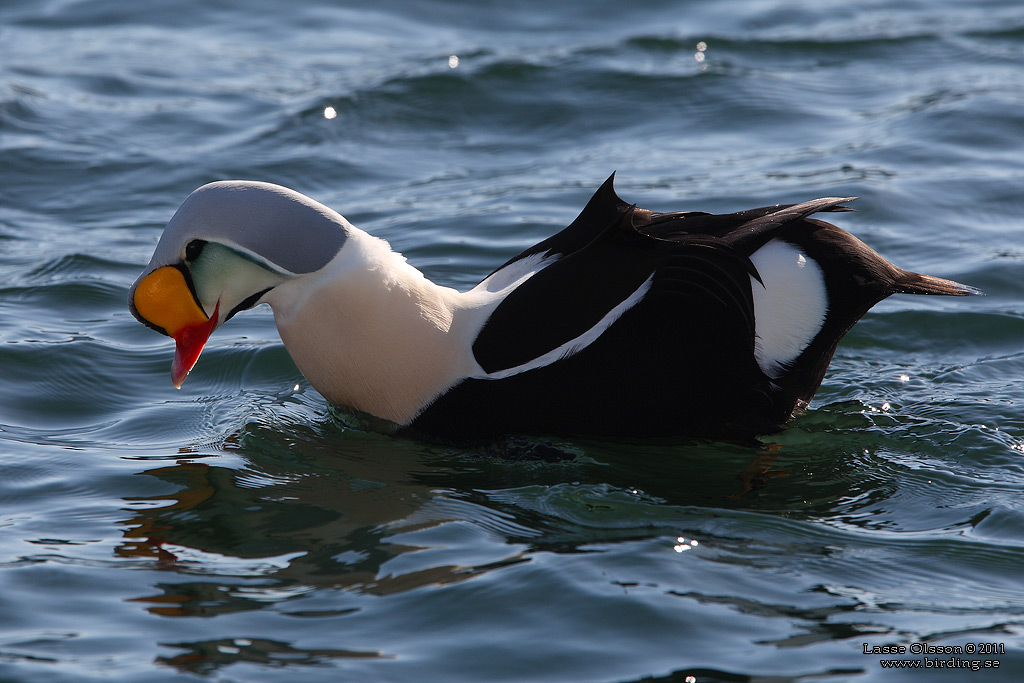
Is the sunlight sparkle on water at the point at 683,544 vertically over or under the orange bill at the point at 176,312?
under

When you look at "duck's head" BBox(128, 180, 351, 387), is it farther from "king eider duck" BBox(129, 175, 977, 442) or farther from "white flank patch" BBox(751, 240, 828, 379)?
"white flank patch" BBox(751, 240, 828, 379)

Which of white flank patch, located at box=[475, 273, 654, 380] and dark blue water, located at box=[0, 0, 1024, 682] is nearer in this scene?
dark blue water, located at box=[0, 0, 1024, 682]

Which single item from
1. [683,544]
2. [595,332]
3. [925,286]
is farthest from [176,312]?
[925,286]

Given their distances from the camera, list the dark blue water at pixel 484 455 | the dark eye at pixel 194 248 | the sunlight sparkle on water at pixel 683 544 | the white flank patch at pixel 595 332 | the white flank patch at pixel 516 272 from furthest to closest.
→ 1. the white flank patch at pixel 516 272
2. the dark eye at pixel 194 248
3. the white flank patch at pixel 595 332
4. the sunlight sparkle on water at pixel 683 544
5. the dark blue water at pixel 484 455

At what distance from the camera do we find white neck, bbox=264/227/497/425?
355 centimetres

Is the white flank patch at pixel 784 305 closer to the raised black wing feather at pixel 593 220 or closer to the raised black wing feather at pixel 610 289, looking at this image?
the raised black wing feather at pixel 610 289

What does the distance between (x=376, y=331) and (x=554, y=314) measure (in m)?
0.53

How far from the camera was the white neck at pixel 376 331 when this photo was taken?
3551 millimetres

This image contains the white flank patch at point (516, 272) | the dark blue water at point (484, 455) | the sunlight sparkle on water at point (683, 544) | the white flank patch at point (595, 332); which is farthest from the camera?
the white flank patch at point (516, 272)

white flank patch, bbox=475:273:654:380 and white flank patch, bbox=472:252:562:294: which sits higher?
white flank patch, bbox=472:252:562:294

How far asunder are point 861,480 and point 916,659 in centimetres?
99

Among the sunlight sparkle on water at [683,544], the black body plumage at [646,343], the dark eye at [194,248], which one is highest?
the dark eye at [194,248]

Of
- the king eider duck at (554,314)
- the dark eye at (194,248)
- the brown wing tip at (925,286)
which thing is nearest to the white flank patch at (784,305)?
the king eider duck at (554,314)

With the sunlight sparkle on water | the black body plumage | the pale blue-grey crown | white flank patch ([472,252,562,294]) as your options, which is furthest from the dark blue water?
the pale blue-grey crown
